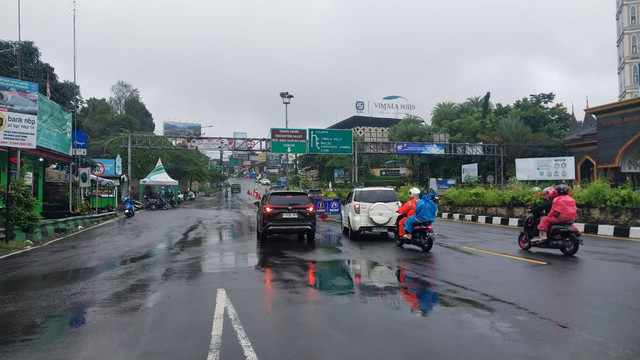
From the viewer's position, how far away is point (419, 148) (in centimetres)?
4616

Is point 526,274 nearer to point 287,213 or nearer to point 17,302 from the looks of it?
point 287,213

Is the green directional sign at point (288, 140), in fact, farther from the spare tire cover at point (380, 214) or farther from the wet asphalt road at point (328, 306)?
the wet asphalt road at point (328, 306)

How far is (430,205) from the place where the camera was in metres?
11.3

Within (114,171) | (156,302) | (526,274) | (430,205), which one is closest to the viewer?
(156,302)

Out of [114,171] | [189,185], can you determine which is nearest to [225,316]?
[114,171]

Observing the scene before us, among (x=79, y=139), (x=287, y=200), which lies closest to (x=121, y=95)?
(x=79, y=139)

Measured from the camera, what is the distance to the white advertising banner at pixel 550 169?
1698 inches

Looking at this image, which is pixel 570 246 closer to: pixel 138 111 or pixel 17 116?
pixel 17 116

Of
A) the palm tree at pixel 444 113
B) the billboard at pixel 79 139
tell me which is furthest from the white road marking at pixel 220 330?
the palm tree at pixel 444 113

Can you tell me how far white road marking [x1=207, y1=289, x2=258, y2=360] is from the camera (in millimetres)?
4246

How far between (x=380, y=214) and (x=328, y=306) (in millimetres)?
8169

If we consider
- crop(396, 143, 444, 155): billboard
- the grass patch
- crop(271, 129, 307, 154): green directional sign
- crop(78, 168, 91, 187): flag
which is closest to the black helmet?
the grass patch

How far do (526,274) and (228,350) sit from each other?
5.75 m

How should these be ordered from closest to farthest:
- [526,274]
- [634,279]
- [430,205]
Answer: [634,279] < [526,274] < [430,205]
